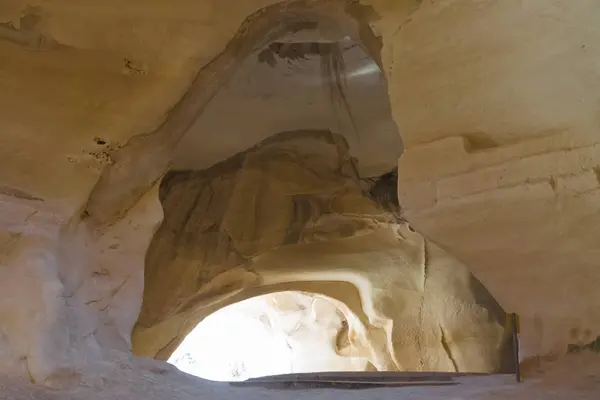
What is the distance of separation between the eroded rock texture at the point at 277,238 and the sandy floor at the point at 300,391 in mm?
1705

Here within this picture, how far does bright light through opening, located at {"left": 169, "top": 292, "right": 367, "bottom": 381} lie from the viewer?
4570 mm

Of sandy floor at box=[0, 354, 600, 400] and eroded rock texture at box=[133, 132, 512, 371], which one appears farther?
eroded rock texture at box=[133, 132, 512, 371]

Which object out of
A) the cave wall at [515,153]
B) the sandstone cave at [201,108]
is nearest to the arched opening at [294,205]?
the sandstone cave at [201,108]

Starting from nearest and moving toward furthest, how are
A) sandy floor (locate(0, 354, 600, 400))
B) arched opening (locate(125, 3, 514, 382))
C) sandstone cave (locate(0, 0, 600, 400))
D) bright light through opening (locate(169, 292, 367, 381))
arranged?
1. sandy floor (locate(0, 354, 600, 400))
2. sandstone cave (locate(0, 0, 600, 400))
3. arched opening (locate(125, 3, 514, 382))
4. bright light through opening (locate(169, 292, 367, 381))

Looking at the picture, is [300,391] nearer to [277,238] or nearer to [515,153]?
[515,153]

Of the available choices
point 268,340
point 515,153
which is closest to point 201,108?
point 515,153

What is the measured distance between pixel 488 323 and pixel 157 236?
1.80m

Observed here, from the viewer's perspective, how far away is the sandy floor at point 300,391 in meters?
1.19

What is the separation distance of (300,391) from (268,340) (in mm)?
4093

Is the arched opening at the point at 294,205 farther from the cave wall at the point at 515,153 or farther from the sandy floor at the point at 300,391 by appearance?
the sandy floor at the point at 300,391

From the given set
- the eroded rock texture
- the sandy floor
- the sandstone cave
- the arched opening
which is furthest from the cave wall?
the eroded rock texture

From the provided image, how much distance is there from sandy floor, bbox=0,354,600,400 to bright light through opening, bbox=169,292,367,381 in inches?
113

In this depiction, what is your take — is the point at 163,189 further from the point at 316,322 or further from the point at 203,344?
the point at 203,344

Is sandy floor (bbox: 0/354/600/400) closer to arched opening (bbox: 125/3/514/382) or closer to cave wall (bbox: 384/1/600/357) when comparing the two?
cave wall (bbox: 384/1/600/357)
